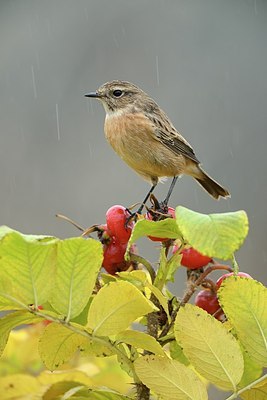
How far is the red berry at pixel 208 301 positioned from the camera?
1.32 metres

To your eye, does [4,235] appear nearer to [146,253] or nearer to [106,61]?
[146,253]

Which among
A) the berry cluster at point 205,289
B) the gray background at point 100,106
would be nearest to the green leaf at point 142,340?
the berry cluster at point 205,289

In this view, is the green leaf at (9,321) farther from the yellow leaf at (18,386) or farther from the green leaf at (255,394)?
the yellow leaf at (18,386)

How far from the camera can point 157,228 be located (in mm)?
1061

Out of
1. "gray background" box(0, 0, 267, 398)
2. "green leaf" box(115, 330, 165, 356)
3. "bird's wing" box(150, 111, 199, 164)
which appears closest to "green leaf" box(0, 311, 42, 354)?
"green leaf" box(115, 330, 165, 356)

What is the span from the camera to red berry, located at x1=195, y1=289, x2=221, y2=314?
1.32m

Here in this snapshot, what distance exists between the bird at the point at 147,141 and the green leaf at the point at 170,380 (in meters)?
2.05

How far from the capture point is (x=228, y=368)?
103 centimetres

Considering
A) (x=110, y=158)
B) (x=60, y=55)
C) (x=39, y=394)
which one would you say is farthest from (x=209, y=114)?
(x=39, y=394)

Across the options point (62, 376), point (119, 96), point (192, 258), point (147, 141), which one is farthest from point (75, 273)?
point (119, 96)

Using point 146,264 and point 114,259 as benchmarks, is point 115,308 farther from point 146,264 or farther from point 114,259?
point 114,259

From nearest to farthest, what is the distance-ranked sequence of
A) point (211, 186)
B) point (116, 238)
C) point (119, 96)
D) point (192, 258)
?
point (192, 258), point (116, 238), point (211, 186), point (119, 96)

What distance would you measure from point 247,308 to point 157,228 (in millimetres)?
166

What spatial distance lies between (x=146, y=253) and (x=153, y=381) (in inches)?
250
